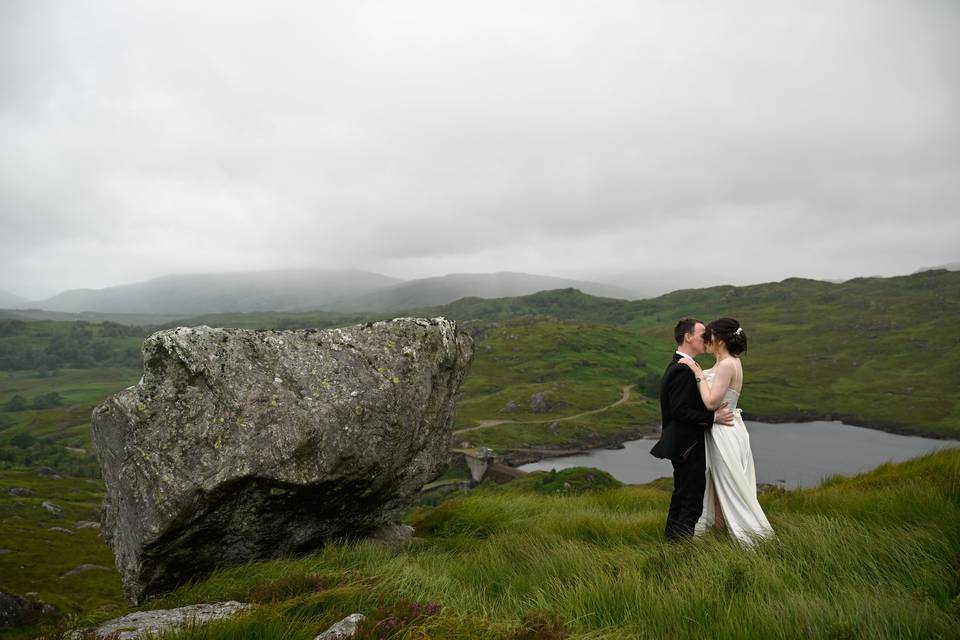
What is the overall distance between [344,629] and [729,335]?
24.8ft

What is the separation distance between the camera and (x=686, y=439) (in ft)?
29.5

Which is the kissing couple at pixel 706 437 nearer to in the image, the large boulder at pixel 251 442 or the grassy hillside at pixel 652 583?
the grassy hillside at pixel 652 583

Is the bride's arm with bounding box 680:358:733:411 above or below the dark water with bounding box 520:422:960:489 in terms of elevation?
above

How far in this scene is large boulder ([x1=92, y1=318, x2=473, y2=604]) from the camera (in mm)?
7844

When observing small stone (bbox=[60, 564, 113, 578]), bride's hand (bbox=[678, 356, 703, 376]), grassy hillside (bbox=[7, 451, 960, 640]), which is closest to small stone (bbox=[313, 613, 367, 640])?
grassy hillside (bbox=[7, 451, 960, 640])

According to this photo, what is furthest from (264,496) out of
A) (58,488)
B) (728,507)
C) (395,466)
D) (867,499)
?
(58,488)

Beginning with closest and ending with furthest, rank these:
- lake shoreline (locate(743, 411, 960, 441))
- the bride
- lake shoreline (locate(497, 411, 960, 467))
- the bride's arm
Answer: the bride < the bride's arm < lake shoreline (locate(497, 411, 960, 467)) < lake shoreline (locate(743, 411, 960, 441))

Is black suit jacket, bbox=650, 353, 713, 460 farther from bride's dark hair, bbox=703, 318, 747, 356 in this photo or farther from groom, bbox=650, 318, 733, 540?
bride's dark hair, bbox=703, 318, 747, 356

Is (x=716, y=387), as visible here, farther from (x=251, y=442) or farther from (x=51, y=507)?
(x=51, y=507)

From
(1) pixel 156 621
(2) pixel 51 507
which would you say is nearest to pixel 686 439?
(1) pixel 156 621

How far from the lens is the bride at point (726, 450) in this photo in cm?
834

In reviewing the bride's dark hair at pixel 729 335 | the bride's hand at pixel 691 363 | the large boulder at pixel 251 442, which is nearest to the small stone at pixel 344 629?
the large boulder at pixel 251 442

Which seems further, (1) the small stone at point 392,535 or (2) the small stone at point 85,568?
(2) the small stone at point 85,568

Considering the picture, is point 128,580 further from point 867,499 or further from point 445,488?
point 445,488
